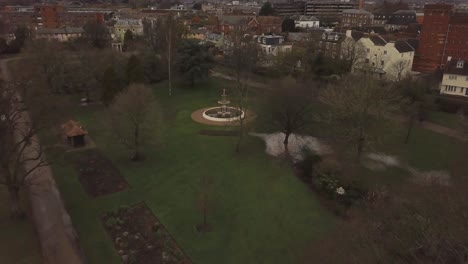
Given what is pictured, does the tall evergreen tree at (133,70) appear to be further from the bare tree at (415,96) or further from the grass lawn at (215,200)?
the bare tree at (415,96)

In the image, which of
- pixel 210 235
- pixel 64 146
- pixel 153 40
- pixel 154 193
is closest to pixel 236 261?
pixel 210 235

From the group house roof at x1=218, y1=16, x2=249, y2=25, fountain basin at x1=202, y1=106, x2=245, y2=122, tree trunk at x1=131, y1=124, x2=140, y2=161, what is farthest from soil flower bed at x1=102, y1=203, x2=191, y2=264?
house roof at x1=218, y1=16, x2=249, y2=25

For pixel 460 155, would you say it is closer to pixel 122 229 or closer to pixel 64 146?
pixel 122 229

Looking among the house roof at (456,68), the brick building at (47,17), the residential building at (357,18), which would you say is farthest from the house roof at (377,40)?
the brick building at (47,17)

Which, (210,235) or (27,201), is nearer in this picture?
(210,235)

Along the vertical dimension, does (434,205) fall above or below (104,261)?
above

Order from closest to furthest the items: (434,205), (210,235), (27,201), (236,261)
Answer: (434,205) → (236,261) → (210,235) → (27,201)

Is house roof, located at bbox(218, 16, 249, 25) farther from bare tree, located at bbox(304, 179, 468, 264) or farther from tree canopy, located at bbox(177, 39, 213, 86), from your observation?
bare tree, located at bbox(304, 179, 468, 264)
